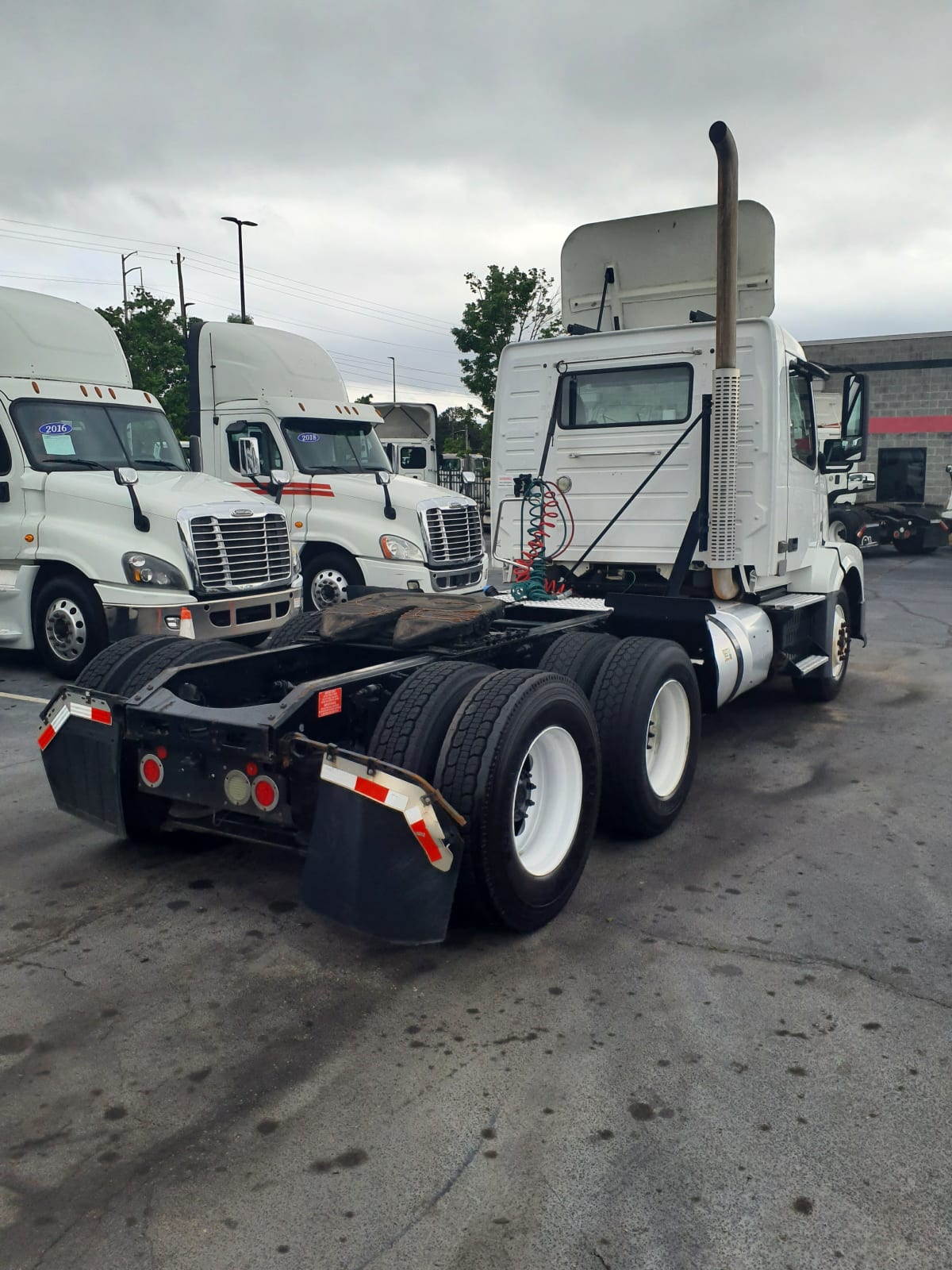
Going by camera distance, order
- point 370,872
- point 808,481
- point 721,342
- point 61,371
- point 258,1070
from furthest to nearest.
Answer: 1. point 61,371
2. point 808,481
3. point 721,342
4. point 370,872
5. point 258,1070

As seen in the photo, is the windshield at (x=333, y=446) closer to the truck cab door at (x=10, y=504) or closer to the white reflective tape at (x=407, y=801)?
the truck cab door at (x=10, y=504)

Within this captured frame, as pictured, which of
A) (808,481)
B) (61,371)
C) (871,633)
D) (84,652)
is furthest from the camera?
(871,633)

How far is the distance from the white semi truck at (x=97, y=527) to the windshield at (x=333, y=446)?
208 cm

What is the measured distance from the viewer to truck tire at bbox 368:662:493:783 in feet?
13.0

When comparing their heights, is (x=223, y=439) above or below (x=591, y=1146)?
above

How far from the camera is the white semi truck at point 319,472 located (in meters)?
11.5

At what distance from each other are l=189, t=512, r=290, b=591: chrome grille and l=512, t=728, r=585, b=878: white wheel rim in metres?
5.32

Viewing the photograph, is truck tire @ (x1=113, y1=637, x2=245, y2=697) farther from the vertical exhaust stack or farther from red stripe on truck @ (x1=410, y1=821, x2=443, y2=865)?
the vertical exhaust stack

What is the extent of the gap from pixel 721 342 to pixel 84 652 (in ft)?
19.4

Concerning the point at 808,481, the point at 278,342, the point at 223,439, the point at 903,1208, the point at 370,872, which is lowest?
the point at 903,1208

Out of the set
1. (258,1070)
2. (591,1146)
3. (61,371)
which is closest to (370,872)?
(258,1070)

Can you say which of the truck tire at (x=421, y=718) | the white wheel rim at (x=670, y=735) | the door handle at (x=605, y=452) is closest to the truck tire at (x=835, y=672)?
the door handle at (x=605, y=452)

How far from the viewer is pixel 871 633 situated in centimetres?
1206

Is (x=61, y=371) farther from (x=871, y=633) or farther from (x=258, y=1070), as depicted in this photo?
(x=871, y=633)
